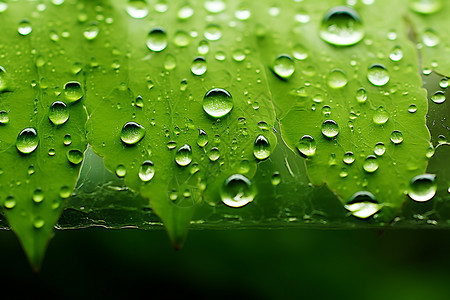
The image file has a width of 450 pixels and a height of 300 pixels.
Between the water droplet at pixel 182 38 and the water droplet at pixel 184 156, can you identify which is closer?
the water droplet at pixel 184 156

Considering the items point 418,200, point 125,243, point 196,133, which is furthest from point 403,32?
→ point 125,243

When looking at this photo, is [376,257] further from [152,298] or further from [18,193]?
[18,193]

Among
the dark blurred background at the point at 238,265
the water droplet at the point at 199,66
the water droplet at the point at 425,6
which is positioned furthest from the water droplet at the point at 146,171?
the dark blurred background at the point at 238,265

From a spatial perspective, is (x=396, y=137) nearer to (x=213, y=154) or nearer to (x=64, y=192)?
(x=213, y=154)

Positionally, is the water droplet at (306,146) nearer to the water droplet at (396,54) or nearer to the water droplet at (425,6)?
the water droplet at (396,54)

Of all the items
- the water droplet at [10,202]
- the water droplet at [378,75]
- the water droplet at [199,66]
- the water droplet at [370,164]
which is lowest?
the water droplet at [10,202]

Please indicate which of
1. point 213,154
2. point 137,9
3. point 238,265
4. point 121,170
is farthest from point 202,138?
point 238,265

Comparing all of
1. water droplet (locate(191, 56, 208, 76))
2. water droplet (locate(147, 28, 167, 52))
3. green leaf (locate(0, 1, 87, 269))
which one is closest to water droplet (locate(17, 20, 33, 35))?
green leaf (locate(0, 1, 87, 269))
